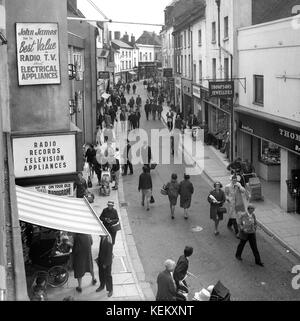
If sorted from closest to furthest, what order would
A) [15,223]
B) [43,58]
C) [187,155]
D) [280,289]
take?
[15,223], [280,289], [43,58], [187,155]

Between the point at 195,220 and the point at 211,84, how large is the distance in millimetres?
8071

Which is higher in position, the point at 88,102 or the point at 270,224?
the point at 88,102

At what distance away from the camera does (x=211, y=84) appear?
22172 millimetres

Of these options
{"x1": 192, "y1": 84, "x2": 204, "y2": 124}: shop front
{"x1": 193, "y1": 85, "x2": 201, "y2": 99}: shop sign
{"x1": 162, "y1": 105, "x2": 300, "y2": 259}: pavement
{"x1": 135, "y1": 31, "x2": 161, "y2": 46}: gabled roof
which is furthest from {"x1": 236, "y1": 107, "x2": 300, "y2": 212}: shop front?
{"x1": 135, "y1": 31, "x2": 161, "y2": 46}: gabled roof

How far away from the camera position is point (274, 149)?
20.6 m

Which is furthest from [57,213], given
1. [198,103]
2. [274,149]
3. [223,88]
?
[198,103]

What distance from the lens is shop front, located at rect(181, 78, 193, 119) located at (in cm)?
4006

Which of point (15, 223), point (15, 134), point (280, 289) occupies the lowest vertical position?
point (280, 289)

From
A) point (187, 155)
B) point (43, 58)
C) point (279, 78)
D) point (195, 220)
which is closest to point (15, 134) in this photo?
point (43, 58)

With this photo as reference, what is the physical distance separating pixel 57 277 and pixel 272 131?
9696 mm

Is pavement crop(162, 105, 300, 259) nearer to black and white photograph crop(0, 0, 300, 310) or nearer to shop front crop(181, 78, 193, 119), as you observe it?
black and white photograph crop(0, 0, 300, 310)

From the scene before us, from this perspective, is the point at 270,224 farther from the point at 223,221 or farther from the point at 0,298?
the point at 0,298

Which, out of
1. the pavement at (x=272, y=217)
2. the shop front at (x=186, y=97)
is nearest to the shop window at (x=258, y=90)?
the pavement at (x=272, y=217)

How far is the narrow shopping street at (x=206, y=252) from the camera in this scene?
1099 cm
